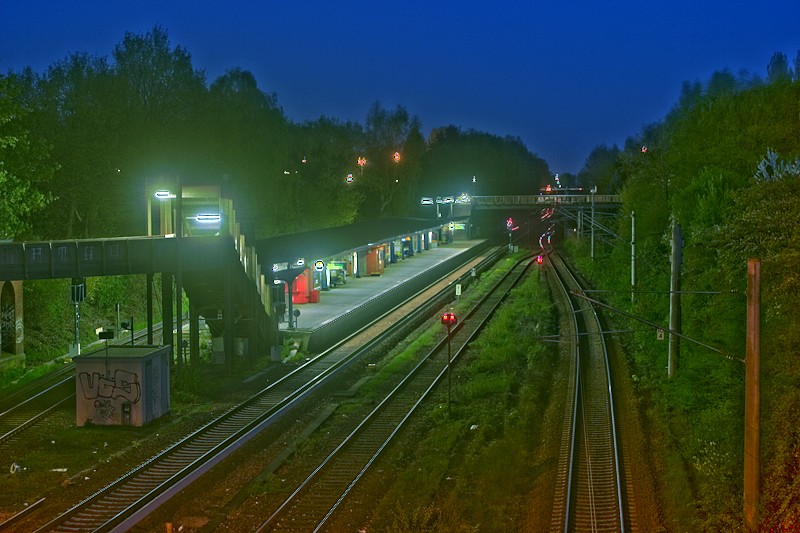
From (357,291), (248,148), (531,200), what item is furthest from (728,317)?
(531,200)

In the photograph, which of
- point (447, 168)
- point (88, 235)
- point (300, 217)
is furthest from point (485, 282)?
point (447, 168)

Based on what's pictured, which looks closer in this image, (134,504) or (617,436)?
(134,504)

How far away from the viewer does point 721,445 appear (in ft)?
47.4

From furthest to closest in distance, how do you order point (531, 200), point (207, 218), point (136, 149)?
point (531, 200) < point (136, 149) < point (207, 218)

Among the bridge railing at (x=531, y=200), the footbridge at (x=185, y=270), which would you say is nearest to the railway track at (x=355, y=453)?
the footbridge at (x=185, y=270)

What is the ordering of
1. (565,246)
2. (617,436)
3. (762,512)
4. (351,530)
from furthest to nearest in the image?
1. (565,246)
2. (617,436)
3. (351,530)
4. (762,512)

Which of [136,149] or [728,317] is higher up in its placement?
[136,149]

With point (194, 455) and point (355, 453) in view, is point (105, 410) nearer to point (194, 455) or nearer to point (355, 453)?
point (194, 455)

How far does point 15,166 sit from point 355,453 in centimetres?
1595

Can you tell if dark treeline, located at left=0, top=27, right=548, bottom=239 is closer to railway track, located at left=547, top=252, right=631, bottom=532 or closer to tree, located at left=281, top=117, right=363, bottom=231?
tree, located at left=281, top=117, right=363, bottom=231

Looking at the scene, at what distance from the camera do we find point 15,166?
1006 inches

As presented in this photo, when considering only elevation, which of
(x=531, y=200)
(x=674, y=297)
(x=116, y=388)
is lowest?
(x=116, y=388)

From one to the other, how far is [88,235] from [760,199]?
89.0 feet

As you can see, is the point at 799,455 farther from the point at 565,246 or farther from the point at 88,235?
the point at 565,246
